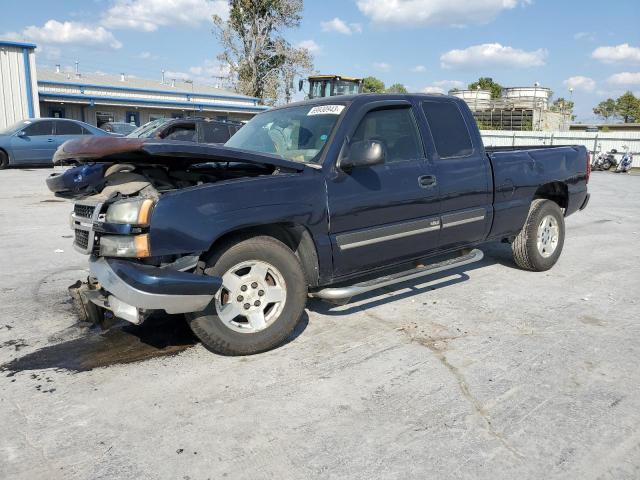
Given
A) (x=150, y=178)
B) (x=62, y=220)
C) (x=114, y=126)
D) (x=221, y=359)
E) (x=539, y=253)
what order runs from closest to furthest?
(x=221, y=359)
(x=150, y=178)
(x=539, y=253)
(x=62, y=220)
(x=114, y=126)

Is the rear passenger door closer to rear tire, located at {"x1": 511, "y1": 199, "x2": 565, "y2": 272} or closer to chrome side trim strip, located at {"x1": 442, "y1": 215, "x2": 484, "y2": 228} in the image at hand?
chrome side trim strip, located at {"x1": 442, "y1": 215, "x2": 484, "y2": 228}

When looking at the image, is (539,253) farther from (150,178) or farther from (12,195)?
(12,195)

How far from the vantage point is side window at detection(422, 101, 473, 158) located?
4836 mm

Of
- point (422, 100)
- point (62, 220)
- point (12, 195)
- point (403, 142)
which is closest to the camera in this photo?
point (403, 142)

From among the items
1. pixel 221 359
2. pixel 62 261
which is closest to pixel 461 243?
pixel 221 359

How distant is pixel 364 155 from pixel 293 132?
902 mm

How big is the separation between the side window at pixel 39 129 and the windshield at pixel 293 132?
14449 mm

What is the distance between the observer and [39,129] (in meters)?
16.8

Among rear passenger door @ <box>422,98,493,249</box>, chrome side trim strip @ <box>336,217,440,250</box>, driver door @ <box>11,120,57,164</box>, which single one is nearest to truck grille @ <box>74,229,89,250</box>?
chrome side trim strip @ <box>336,217,440,250</box>

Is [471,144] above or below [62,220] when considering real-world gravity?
above

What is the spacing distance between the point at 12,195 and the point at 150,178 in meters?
9.01

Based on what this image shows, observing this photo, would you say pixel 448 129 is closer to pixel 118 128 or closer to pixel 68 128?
pixel 68 128

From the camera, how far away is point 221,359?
145 inches

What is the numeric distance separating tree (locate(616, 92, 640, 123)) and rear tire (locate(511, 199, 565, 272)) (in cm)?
8107
